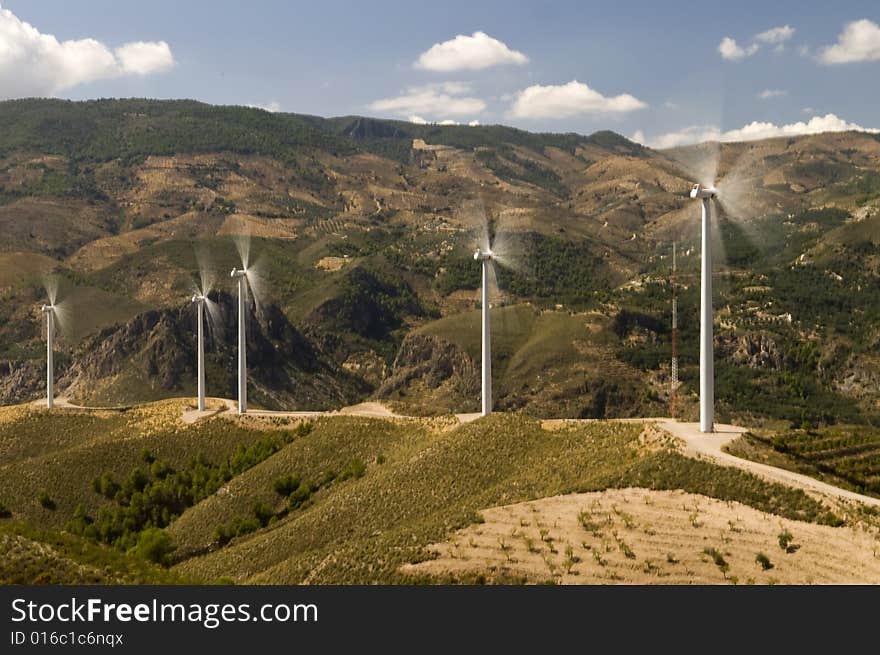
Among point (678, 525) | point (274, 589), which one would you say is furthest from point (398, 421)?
point (274, 589)

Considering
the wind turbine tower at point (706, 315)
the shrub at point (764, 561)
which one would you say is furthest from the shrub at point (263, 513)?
the shrub at point (764, 561)

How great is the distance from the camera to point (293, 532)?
60688mm

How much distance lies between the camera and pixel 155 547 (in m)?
65.6

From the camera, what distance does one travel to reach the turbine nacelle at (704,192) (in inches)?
Result: 2371

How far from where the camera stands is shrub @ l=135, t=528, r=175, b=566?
64.5 meters

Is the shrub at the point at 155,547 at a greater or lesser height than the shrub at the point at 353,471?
lesser

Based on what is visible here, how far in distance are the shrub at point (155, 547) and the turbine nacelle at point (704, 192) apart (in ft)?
140

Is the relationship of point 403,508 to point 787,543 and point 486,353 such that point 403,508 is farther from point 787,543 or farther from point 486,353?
point 486,353

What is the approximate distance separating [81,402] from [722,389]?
10779cm

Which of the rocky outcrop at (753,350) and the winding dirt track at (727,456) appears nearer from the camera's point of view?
the winding dirt track at (727,456)

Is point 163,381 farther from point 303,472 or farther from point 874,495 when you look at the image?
point 874,495

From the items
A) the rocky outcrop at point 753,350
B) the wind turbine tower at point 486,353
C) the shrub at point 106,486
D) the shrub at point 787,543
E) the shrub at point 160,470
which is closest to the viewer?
the shrub at point 787,543

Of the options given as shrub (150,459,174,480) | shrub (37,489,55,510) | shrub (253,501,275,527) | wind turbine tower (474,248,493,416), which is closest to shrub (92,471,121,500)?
shrub (150,459,174,480)

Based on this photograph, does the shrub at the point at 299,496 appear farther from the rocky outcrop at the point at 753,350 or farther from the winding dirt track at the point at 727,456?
the rocky outcrop at the point at 753,350
